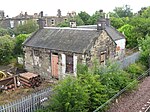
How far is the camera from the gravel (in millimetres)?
15714

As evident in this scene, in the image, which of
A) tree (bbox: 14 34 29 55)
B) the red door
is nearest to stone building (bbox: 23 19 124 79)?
the red door

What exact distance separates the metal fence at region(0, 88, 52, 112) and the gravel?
177 inches

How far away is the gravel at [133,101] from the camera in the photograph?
15714 millimetres

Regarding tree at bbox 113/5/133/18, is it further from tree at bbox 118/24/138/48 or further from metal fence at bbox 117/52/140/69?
metal fence at bbox 117/52/140/69

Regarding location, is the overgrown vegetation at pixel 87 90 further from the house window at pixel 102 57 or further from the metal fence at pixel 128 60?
the house window at pixel 102 57

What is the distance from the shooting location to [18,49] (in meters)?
34.1

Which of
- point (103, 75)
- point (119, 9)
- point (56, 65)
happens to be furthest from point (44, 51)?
point (119, 9)

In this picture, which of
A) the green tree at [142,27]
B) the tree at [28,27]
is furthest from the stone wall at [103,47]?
the tree at [28,27]

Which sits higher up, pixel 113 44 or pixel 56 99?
pixel 113 44

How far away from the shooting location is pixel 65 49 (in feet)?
75.6

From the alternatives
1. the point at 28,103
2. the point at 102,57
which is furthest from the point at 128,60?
the point at 28,103

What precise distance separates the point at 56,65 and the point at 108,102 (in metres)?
9.60

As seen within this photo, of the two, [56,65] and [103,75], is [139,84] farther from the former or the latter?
[56,65]

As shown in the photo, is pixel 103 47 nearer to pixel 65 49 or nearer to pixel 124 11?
pixel 65 49
